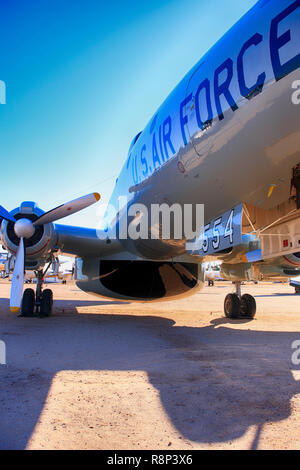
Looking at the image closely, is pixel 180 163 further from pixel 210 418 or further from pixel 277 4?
pixel 210 418

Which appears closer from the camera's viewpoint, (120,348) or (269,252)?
(269,252)

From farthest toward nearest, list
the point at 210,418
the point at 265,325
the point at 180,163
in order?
1. the point at 265,325
2. the point at 180,163
3. the point at 210,418

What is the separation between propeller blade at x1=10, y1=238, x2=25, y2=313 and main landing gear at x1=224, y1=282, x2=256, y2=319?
651 cm

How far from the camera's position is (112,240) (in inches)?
397

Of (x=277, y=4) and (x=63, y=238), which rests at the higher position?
(x=277, y=4)

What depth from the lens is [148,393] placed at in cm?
365

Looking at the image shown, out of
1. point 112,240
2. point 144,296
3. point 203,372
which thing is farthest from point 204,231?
point 144,296

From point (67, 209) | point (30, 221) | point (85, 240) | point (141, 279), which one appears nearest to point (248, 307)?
point (141, 279)

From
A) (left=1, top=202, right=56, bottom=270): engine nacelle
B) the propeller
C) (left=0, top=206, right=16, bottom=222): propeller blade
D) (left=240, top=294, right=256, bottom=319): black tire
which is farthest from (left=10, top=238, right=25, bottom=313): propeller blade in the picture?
(left=240, top=294, right=256, bottom=319): black tire

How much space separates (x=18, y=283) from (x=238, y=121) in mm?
6067

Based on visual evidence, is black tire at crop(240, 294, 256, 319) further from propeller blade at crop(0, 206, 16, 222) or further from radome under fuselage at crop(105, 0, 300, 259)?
propeller blade at crop(0, 206, 16, 222)

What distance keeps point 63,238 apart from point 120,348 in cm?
543

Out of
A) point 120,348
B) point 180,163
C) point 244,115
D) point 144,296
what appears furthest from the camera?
point 144,296

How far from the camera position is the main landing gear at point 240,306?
10.9 m
